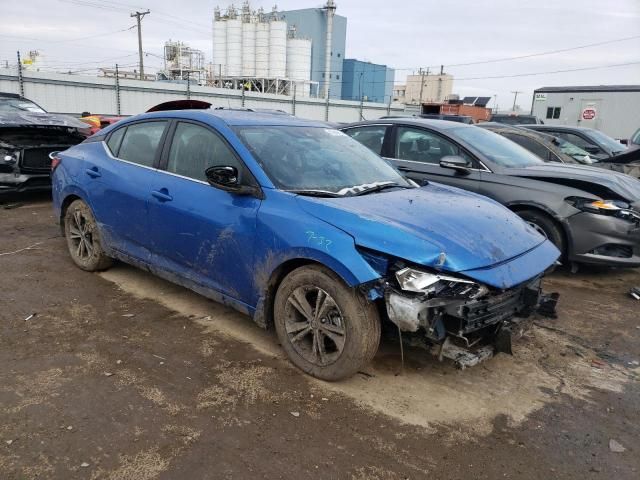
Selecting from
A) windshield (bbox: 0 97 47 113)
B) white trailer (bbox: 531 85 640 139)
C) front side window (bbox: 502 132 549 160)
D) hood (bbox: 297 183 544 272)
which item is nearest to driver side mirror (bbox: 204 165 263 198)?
hood (bbox: 297 183 544 272)

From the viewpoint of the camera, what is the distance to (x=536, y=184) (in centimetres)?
539

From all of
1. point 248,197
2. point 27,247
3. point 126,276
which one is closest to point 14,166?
point 27,247

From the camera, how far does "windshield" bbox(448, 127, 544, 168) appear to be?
5801 millimetres

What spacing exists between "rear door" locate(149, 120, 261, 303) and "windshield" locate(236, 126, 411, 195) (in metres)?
0.21

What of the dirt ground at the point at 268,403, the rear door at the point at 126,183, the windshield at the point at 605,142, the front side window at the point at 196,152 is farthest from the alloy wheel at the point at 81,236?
the windshield at the point at 605,142

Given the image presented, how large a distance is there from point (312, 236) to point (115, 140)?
2665 mm

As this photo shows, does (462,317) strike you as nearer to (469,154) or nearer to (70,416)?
(70,416)

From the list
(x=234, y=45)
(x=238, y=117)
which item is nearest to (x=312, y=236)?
(x=238, y=117)

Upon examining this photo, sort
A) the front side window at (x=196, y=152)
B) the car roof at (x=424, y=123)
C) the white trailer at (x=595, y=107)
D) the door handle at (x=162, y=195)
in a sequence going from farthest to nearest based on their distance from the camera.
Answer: the white trailer at (x=595, y=107) < the car roof at (x=424, y=123) < the door handle at (x=162, y=195) < the front side window at (x=196, y=152)

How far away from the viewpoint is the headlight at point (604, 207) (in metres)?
5.11

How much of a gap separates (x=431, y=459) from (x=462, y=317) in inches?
29.8

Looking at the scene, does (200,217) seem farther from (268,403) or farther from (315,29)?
(315,29)

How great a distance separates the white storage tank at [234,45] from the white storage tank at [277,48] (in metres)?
2.62

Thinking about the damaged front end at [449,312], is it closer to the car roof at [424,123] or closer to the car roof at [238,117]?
the car roof at [238,117]
